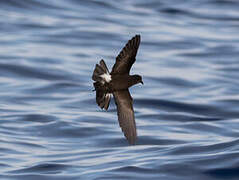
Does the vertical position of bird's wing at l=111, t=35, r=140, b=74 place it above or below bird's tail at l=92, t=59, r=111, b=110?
above

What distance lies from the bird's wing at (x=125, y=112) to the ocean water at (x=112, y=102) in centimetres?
247

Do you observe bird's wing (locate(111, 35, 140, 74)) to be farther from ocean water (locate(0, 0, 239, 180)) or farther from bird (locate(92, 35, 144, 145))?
ocean water (locate(0, 0, 239, 180))

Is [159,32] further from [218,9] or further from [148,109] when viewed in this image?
[148,109]

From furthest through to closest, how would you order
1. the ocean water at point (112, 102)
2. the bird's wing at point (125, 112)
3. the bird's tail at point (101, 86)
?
the ocean water at point (112, 102) < the bird's wing at point (125, 112) < the bird's tail at point (101, 86)

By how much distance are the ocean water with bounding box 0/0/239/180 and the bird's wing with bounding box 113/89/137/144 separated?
2474 mm

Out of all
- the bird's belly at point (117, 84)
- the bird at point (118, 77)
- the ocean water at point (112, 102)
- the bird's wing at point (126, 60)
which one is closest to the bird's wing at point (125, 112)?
the bird at point (118, 77)

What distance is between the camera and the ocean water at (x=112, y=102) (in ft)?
43.1

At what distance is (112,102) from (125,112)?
28.2 ft

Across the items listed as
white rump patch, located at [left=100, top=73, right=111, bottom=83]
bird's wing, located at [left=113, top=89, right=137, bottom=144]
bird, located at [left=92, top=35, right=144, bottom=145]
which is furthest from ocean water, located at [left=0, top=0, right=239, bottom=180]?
white rump patch, located at [left=100, top=73, right=111, bottom=83]

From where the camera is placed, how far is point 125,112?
982cm

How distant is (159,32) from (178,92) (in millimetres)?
6263

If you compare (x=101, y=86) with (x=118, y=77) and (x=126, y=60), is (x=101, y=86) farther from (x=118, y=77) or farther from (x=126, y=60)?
(x=126, y=60)

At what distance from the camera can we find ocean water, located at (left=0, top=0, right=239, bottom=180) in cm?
1313

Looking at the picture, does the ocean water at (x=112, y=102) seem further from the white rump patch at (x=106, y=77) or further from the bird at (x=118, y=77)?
the white rump patch at (x=106, y=77)
